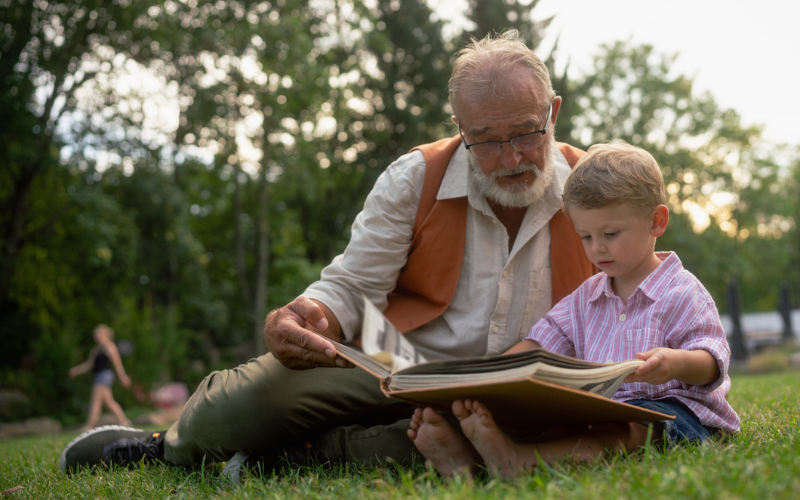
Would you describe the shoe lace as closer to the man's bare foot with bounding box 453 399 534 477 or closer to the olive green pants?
the olive green pants

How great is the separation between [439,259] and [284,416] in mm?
1005

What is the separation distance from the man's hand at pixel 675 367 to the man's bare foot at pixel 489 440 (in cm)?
40

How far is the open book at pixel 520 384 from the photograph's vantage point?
146 centimetres

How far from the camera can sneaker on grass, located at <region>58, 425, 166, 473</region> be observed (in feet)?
9.07

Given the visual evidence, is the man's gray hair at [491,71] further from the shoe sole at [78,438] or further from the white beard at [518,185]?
the shoe sole at [78,438]

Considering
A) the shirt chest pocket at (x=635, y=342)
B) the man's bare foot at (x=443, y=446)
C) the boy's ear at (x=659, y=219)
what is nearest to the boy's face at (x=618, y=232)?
the boy's ear at (x=659, y=219)

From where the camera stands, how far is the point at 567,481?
1387 mm

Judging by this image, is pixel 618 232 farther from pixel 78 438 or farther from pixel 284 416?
pixel 78 438

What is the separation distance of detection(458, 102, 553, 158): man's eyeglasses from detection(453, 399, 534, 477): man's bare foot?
132cm

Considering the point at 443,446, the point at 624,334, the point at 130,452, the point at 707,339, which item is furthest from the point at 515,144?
the point at 130,452

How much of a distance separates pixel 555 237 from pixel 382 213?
31.9 inches

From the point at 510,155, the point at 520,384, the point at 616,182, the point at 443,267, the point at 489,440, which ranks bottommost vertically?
the point at 489,440

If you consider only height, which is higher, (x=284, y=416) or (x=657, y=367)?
(x=657, y=367)

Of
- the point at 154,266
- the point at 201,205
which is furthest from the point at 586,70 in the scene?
the point at 154,266
